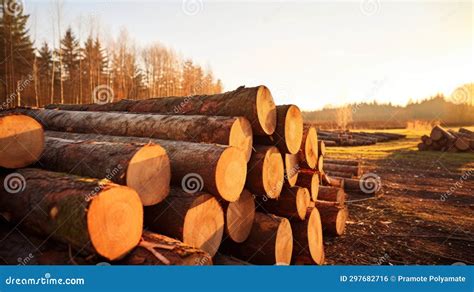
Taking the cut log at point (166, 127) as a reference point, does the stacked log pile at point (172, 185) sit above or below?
below

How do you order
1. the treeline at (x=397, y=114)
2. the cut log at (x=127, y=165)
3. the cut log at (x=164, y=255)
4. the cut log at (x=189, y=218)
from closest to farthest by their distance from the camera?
the cut log at (x=164, y=255) → the cut log at (x=127, y=165) → the cut log at (x=189, y=218) → the treeline at (x=397, y=114)

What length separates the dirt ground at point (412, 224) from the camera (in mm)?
4621

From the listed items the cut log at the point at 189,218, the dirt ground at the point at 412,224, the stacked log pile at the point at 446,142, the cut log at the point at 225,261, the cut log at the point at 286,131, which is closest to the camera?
the cut log at the point at 189,218

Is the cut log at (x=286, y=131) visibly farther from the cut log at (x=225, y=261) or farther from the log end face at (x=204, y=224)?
the cut log at (x=225, y=261)

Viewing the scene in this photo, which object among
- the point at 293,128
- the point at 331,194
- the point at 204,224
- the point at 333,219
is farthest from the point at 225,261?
the point at 331,194

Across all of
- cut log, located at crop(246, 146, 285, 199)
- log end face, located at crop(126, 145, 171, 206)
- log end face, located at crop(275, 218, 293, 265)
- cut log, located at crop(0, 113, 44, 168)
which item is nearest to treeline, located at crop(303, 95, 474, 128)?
cut log, located at crop(246, 146, 285, 199)

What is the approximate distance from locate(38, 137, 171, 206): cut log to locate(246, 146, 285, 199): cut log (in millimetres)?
1229

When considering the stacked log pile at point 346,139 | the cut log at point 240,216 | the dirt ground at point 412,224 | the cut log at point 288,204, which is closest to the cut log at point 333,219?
the dirt ground at point 412,224

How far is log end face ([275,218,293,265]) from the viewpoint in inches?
147

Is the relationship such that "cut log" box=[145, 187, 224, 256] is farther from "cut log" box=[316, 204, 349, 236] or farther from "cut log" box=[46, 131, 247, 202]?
"cut log" box=[316, 204, 349, 236]

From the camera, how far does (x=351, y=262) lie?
4.46m

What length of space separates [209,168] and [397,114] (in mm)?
81940

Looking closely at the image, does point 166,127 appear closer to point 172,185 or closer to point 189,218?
point 172,185

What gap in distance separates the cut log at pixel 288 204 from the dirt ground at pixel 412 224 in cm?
101
